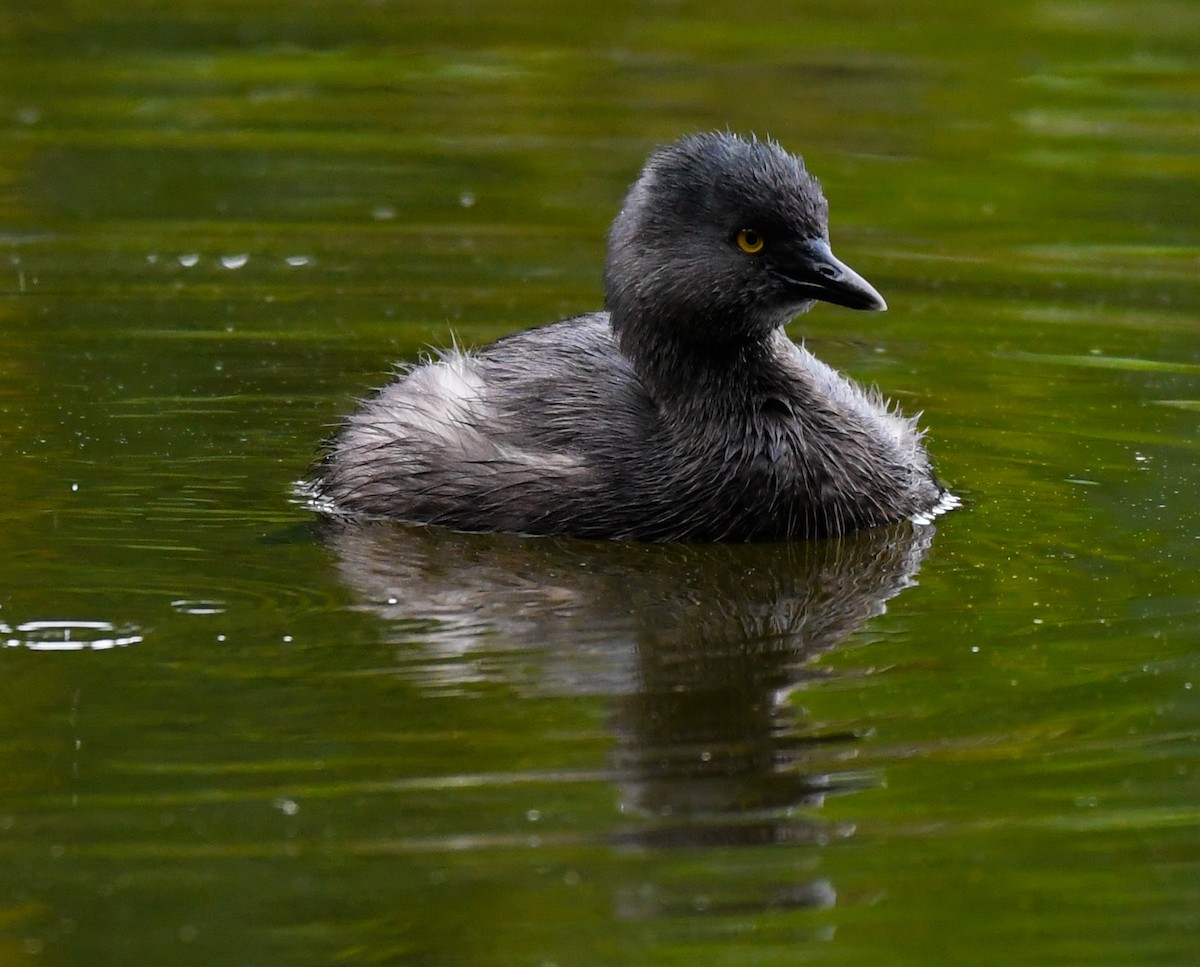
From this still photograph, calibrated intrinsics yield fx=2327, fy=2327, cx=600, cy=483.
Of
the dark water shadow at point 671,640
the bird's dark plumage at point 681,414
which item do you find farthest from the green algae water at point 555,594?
the bird's dark plumage at point 681,414

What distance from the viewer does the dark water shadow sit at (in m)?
5.70

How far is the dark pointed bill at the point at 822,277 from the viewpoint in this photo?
26.2 feet

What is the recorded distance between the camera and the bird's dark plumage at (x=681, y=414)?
8.04m

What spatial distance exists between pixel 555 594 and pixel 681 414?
1.09 m

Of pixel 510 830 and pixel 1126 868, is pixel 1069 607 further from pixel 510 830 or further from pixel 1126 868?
pixel 510 830

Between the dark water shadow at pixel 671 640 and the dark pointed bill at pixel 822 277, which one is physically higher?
the dark pointed bill at pixel 822 277

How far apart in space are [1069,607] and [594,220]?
5.97 meters

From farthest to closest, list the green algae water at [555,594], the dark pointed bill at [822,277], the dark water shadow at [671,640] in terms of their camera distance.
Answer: the dark pointed bill at [822,277] → the dark water shadow at [671,640] → the green algae water at [555,594]

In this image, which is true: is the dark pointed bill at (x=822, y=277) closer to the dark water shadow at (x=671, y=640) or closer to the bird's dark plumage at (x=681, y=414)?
the bird's dark plumage at (x=681, y=414)

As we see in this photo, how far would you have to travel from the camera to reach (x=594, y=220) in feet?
42.0

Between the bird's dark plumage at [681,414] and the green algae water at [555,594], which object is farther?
the bird's dark plumage at [681,414]

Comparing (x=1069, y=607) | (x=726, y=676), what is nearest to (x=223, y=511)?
(x=726, y=676)

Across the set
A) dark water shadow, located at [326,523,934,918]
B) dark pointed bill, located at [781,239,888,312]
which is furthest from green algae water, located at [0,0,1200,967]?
dark pointed bill, located at [781,239,888,312]

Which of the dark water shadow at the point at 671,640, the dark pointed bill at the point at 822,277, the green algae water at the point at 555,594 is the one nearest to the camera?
the green algae water at the point at 555,594
